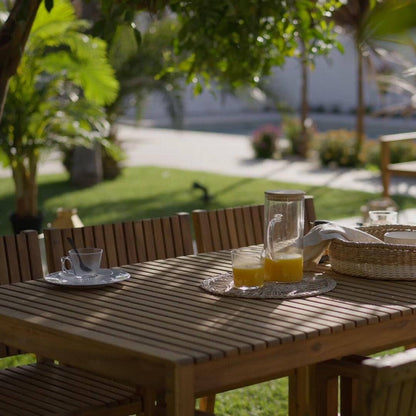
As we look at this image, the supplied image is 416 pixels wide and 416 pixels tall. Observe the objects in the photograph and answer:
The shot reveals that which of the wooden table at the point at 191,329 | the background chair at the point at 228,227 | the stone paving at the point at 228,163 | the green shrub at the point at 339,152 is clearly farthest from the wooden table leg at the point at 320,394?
the green shrub at the point at 339,152

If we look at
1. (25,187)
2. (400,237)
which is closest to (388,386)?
(400,237)

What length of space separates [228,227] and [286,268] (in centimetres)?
108

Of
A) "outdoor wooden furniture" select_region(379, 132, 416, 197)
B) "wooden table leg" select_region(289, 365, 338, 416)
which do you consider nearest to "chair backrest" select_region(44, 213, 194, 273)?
"wooden table leg" select_region(289, 365, 338, 416)

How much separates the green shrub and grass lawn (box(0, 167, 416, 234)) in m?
1.80

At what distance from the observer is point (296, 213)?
2.74 metres

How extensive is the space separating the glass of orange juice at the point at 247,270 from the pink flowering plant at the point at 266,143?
12.1 meters

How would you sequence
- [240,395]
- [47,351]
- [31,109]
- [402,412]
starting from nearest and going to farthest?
[402,412], [47,351], [240,395], [31,109]

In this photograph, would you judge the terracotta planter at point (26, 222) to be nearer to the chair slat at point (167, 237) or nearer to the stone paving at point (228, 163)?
the stone paving at point (228, 163)

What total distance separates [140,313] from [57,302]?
276mm

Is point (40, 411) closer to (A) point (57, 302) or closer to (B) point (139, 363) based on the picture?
(A) point (57, 302)

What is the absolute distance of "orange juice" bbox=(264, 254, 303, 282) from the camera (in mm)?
2691

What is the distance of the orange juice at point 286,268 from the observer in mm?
2691

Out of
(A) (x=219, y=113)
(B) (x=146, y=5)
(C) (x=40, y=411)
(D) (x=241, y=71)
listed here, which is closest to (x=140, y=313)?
(C) (x=40, y=411)

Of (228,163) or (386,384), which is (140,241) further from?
(228,163)
